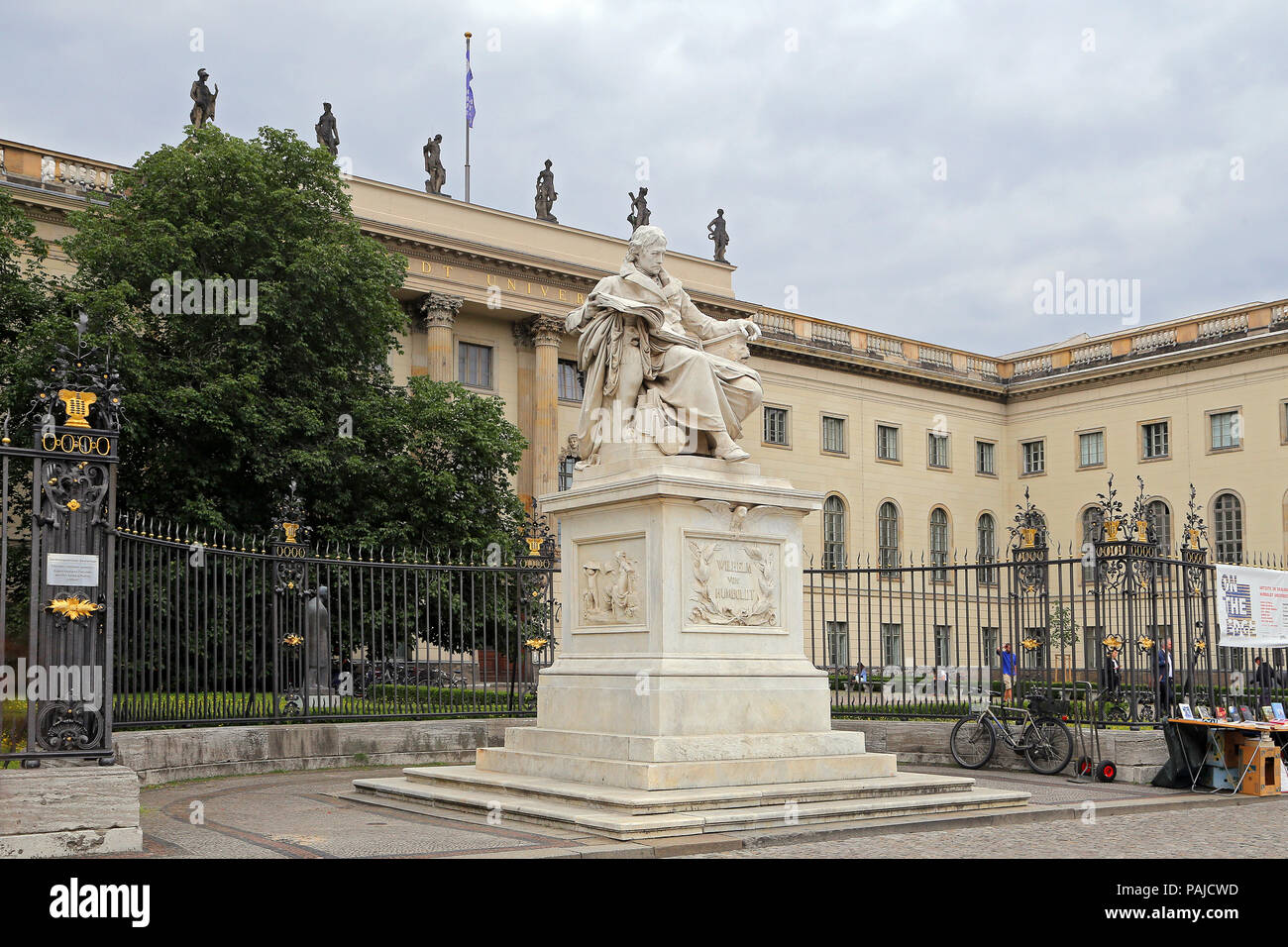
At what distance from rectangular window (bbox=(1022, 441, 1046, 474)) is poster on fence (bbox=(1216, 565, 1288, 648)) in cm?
4640

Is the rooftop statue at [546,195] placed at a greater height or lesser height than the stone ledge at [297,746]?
greater

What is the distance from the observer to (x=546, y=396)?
4709cm

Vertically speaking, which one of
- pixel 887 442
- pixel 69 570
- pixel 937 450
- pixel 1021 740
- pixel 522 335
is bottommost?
pixel 1021 740

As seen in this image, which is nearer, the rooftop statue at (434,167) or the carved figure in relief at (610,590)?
the carved figure in relief at (610,590)

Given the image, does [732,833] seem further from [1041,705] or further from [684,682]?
[1041,705]

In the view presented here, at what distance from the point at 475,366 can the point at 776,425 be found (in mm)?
14645

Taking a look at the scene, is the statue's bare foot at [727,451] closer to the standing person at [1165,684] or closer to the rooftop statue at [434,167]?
the standing person at [1165,684]

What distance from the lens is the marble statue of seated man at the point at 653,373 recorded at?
1140cm


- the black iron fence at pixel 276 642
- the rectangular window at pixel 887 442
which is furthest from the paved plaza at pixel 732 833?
the rectangular window at pixel 887 442

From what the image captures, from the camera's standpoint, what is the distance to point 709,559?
1092 centimetres

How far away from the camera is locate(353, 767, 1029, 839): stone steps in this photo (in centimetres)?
912

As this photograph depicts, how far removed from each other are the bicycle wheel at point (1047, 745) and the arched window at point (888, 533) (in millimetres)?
43055

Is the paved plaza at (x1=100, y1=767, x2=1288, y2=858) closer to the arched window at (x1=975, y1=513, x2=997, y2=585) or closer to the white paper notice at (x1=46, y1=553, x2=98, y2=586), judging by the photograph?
the white paper notice at (x1=46, y1=553, x2=98, y2=586)

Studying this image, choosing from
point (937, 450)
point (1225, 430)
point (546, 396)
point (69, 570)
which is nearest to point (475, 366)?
point (546, 396)
